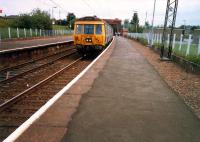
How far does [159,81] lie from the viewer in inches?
459

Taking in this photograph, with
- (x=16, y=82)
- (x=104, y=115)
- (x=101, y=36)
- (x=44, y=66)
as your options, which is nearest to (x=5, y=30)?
(x=101, y=36)

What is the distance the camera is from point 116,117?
21.4 ft

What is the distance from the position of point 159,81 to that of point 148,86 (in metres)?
1.32

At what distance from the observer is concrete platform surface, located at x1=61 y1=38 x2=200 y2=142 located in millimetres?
5402

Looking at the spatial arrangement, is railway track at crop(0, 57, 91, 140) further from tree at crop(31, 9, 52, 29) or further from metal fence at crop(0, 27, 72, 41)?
tree at crop(31, 9, 52, 29)

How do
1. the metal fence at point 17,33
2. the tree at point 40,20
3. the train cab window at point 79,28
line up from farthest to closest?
the tree at point 40,20
the metal fence at point 17,33
the train cab window at point 79,28

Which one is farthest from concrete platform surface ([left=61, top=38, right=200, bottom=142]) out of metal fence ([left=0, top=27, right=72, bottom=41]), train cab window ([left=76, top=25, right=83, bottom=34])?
metal fence ([left=0, top=27, right=72, bottom=41])

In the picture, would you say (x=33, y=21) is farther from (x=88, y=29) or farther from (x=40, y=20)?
(x=88, y=29)

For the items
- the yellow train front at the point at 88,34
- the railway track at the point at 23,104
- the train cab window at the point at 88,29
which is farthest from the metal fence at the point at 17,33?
the railway track at the point at 23,104

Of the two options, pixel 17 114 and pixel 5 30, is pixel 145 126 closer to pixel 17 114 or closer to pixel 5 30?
pixel 17 114

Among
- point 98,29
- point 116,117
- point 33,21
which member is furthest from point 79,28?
point 33,21

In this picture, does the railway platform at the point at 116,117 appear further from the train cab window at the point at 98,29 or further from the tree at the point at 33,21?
the tree at the point at 33,21

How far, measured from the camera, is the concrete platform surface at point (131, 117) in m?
5.40

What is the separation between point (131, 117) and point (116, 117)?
324 millimetres
